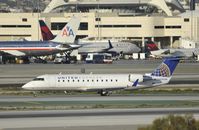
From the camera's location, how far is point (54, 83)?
73625mm

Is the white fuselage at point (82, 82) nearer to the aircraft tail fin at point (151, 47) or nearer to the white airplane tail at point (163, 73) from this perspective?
the white airplane tail at point (163, 73)

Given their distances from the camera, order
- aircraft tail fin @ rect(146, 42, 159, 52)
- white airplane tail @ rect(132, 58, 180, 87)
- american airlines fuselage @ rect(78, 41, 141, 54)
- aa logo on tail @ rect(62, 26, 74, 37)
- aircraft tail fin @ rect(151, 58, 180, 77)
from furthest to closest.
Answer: aircraft tail fin @ rect(146, 42, 159, 52)
american airlines fuselage @ rect(78, 41, 141, 54)
aa logo on tail @ rect(62, 26, 74, 37)
aircraft tail fin @ rect(151, 58, 180, 77)
white airplane tail @ rect(132, 58, 180, 87)

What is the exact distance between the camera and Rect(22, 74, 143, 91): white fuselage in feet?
242

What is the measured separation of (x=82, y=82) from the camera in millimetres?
74312

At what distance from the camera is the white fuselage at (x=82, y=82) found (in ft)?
242

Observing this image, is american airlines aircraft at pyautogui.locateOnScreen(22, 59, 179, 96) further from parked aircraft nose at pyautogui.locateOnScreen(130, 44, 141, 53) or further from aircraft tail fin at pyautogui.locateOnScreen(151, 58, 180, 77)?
parked aircraft nose at pyautogui.locateOnScreen(130, 44, 141, 53)

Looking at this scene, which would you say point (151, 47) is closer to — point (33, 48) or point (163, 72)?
point (33, 48)

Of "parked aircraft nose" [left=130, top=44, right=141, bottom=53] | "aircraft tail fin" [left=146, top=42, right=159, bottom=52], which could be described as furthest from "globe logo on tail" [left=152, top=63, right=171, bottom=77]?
"aircraft tail fin" [left=146, top=42, right=159, bottom=52]

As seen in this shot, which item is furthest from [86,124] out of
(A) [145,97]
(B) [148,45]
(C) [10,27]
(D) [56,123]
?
(C) [10,27]

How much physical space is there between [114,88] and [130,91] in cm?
364

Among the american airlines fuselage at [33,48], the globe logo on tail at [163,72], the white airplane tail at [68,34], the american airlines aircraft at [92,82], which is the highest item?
the white airplane tail at [68,34]

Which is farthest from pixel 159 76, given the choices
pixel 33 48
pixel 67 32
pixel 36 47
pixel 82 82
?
pixel 67 32

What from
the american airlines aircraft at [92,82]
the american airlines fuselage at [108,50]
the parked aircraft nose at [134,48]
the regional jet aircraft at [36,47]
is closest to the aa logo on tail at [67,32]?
the regional jet aircraft at [36,47]

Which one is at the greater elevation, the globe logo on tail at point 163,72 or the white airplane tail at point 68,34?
the white airplane tail at point 68,34
